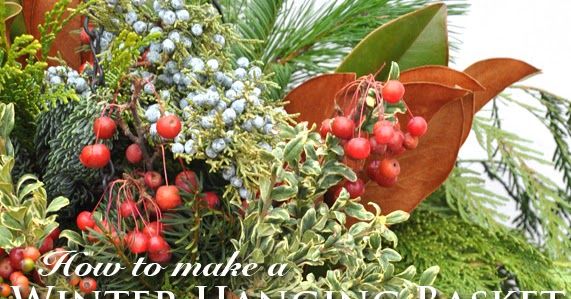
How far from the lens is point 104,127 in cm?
55

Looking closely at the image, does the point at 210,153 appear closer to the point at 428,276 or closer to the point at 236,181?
the point at 236,181

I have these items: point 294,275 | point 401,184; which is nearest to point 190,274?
point 294,275

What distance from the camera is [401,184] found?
667mm

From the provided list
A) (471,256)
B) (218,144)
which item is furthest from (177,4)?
(471,256)

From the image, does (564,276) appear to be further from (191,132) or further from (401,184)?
(191,132)

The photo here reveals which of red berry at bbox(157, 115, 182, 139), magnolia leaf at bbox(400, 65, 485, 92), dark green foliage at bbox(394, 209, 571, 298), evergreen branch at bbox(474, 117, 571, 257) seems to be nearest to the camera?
red berry at bbox(157, 115, 182, 139)

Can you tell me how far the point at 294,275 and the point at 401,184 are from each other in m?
0.15

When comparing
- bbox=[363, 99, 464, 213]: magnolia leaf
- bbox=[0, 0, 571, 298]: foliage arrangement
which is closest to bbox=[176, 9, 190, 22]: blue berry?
bbox=[0, 0, 571, 298]: foliage arrangement

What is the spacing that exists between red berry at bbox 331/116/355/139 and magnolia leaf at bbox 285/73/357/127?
0.09 m

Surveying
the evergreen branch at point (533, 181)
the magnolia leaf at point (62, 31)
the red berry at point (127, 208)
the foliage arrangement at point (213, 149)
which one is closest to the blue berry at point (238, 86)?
the foliage arrangement at point (213, 149)

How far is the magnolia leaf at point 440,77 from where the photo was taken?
0.63 metres

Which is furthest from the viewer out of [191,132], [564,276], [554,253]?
[554,253]

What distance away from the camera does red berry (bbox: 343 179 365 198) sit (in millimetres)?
605

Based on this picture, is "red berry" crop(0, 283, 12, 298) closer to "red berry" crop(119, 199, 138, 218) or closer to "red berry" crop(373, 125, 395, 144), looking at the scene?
"red berry" crop(119, 199, 138, 218)
